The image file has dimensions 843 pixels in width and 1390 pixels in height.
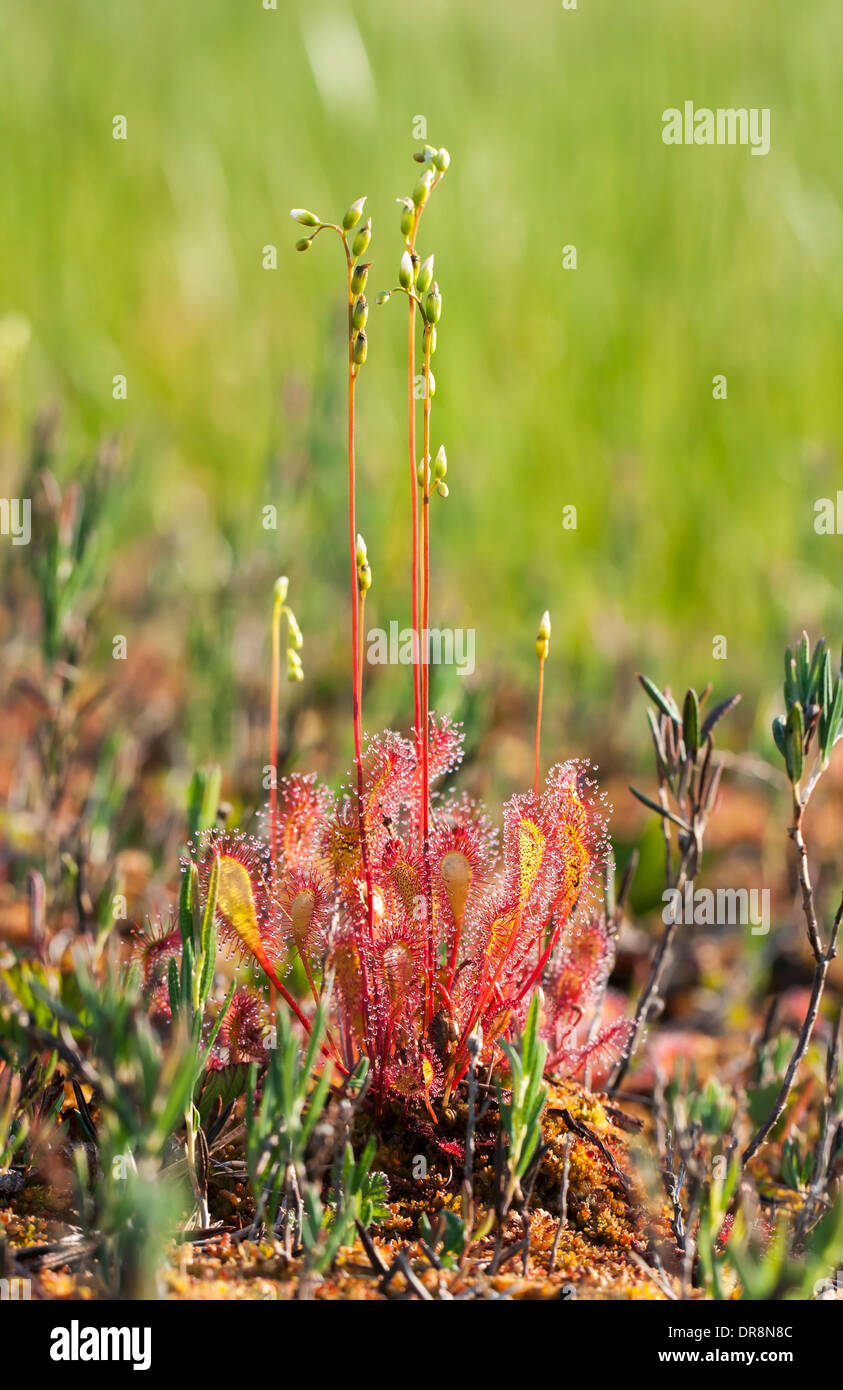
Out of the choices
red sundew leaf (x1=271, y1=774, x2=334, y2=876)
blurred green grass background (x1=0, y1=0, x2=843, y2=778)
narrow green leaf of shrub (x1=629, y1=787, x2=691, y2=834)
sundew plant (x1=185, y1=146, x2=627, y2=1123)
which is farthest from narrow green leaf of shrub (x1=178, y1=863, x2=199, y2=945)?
blurred green grass background (x1=0, y1=0, x2=843, y2=778)

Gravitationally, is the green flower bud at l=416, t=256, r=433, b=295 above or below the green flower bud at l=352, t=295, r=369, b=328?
above

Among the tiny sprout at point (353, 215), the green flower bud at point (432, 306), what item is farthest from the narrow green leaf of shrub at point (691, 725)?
the tiny sprout at point (353, 215)

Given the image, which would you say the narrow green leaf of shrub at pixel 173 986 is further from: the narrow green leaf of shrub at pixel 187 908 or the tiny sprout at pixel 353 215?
the tiny sprout at pixel 353 215

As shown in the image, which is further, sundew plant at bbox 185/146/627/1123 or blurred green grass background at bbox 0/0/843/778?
blurred green grass background at bbox 0/0/843/778

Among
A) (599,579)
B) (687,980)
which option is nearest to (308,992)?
(687,980)

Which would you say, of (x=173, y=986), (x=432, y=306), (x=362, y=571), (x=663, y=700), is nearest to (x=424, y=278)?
(x=432, y=306)

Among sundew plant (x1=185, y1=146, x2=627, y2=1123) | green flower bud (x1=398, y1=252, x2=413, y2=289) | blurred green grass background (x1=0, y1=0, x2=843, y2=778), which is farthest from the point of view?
blurred green grass background (x1=0, y1=0, x2=843, y2=778)

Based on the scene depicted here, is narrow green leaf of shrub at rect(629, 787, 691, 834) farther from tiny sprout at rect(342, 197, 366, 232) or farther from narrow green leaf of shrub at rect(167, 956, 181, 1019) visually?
tiny sprout at rect(342, 197, 366, 232)
